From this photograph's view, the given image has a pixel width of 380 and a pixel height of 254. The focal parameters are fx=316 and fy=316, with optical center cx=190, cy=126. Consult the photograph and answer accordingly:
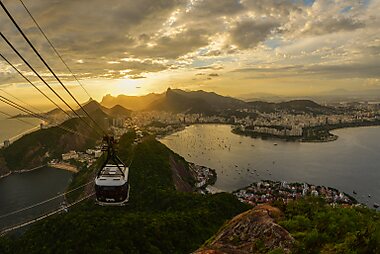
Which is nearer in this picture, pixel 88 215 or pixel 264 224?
pixel 264 224

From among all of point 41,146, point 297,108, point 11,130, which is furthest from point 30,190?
point 297,108

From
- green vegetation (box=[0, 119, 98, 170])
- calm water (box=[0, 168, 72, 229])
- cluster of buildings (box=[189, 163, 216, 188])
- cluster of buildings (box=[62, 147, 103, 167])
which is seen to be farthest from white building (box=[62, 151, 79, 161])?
cluster of buildings (box=[189, 163, 216, 188])

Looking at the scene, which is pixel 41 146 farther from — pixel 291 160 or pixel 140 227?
pixel 140 227

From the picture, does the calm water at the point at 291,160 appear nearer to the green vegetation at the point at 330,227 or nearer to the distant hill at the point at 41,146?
the distant hill at the point at 41,146

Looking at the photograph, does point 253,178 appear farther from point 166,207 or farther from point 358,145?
point 358,145

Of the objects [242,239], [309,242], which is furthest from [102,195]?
[309,242]
